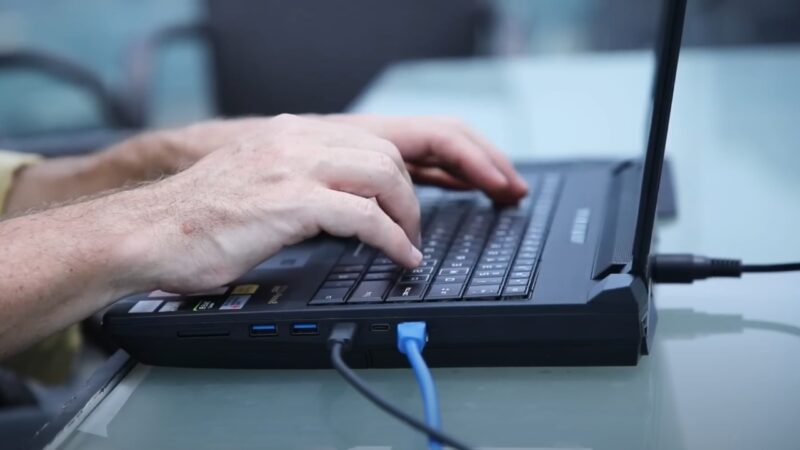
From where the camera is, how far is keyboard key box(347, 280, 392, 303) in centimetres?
55

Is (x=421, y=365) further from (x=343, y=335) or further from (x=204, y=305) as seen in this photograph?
(x=204, y=305)

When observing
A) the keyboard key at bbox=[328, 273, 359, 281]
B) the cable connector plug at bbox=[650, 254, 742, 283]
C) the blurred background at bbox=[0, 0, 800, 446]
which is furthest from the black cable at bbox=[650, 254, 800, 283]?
the blurred background at bbox=[0, 0, 800, 446]

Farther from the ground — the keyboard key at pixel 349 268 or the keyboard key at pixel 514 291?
the keyboard key at pixel 514 291

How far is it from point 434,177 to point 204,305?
298 mm

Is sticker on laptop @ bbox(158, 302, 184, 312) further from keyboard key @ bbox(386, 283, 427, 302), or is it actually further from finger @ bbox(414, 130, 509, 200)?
finger @ bbox(414, 130, 509, 200)

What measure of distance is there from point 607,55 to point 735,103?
38cm

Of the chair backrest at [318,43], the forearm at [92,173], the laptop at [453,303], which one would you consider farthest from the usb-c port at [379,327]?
the chair backrest at [318,43]

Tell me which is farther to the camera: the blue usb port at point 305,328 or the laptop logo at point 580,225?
the laptop logo at point 580,225

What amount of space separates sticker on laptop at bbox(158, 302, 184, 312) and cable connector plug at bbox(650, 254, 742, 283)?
0.32 meters

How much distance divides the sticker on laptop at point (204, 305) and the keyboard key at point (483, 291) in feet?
0.53

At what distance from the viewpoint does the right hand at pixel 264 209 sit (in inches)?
22.7

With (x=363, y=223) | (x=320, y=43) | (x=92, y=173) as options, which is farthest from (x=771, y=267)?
(x=320, y=43)

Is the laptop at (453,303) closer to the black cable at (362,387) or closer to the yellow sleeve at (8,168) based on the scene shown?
the black cable at (362,387)

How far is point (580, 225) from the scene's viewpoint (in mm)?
687
